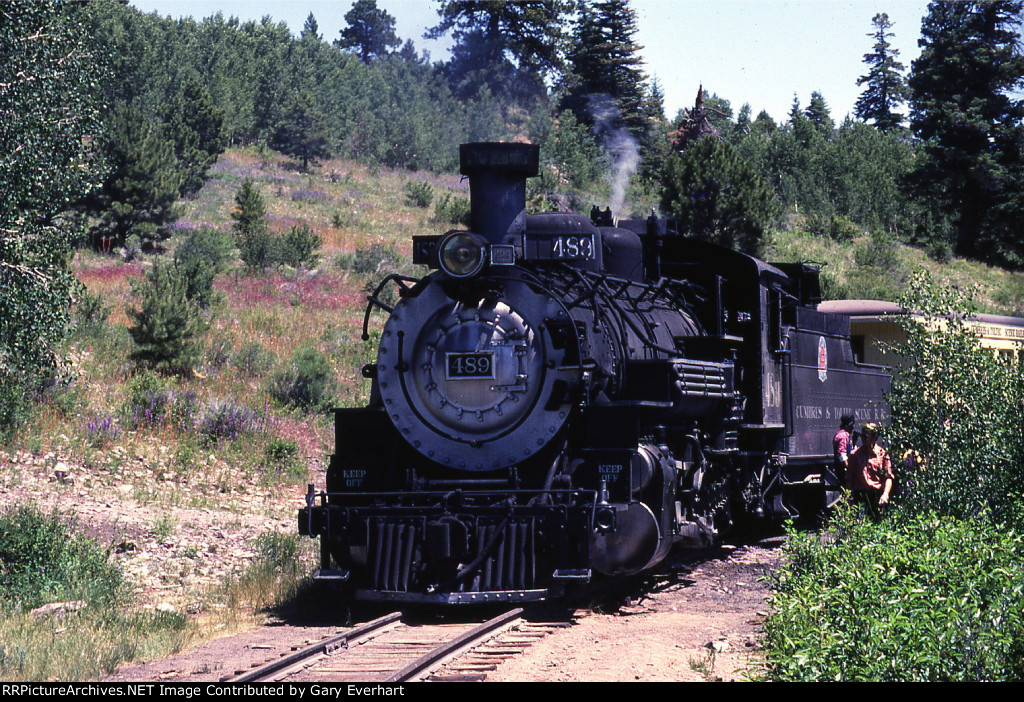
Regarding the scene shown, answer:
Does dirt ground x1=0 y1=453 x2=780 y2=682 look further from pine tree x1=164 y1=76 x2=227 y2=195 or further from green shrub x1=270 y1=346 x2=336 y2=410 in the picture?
pine tree x1=164 y1=76 x2=227 y2=195

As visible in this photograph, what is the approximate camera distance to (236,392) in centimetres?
2059

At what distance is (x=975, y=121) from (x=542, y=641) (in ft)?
134

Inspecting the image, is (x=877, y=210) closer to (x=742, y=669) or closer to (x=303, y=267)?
(x=303, y=267)

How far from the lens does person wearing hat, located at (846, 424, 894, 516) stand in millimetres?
11234

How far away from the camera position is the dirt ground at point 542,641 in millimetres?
7090

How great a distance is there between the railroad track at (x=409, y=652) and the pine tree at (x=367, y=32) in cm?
9976

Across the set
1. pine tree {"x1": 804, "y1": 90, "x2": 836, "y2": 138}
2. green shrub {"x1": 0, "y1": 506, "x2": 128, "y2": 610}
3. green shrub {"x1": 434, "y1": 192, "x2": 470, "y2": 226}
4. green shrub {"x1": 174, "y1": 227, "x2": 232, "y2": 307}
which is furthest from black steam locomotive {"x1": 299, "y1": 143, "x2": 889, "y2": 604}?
pine tree {"x1": 804, "y1": 90, "x2": 836, "y2": 138}

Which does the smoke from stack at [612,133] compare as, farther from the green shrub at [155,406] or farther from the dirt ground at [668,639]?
the dirt ground at [668,639]

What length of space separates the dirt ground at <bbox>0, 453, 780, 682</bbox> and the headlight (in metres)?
3.07

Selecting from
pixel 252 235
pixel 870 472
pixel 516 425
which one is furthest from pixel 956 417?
pixel 252 235

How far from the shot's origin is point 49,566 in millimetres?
10867

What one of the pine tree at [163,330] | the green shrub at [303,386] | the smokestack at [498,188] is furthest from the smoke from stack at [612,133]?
the smokestack at [498,188]

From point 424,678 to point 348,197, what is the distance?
43899 millimetres

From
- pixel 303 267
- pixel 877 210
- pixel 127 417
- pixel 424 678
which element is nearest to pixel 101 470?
pixel 127 417
